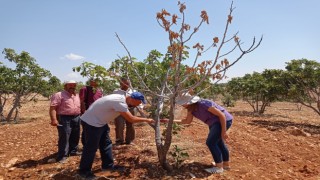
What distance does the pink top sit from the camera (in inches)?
219

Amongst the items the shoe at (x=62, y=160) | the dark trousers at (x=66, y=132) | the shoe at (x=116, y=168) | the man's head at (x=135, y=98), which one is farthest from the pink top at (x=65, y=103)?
the man's head at (x=135, y=98)

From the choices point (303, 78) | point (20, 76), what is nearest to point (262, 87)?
point (303, 78)

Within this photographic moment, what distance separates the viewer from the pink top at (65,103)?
5560 mm

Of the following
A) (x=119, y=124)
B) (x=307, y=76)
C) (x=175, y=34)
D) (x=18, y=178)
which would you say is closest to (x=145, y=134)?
(x=119, y=124)

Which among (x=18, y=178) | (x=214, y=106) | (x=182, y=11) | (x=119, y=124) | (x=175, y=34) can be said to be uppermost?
(x=182, y=11)

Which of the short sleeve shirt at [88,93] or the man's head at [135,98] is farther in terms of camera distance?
the short sleeve shirt at [88,93]

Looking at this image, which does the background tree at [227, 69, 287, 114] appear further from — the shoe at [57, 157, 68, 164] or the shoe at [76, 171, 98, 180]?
the shoe at [76, 171, 98, 180]

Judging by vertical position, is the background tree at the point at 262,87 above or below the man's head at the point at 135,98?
above

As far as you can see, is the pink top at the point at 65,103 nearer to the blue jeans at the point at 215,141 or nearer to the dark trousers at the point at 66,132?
the dark trousers at the point at 66,132

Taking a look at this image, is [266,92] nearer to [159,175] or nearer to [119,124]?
[119,124]

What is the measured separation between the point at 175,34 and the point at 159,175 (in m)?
2.18

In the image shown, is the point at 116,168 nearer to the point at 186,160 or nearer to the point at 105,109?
the point at 105,109

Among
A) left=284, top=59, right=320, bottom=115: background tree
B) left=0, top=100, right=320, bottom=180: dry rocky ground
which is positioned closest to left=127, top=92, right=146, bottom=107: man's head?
left=0, top=100, right=320, bottom=180: dry rocky ground

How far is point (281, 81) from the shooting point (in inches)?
567
